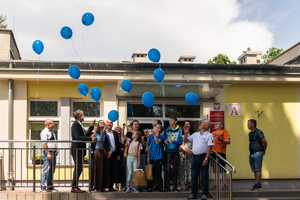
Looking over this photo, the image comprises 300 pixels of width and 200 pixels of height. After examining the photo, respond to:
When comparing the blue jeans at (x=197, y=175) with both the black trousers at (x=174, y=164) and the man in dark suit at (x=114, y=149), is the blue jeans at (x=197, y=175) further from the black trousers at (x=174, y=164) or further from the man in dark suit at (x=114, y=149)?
the man in dark suit at (x=114, y=149)

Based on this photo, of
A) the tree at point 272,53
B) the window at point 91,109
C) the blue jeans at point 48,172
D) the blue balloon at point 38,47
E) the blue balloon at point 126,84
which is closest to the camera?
the blue jeans at point 48,172

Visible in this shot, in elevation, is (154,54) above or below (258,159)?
above

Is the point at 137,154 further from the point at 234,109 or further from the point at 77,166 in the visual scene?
the point at 234,109

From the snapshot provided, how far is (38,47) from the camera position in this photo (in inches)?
374

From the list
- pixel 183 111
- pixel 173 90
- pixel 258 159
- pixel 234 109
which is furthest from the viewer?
pixel 183 111

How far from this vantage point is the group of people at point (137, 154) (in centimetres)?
797

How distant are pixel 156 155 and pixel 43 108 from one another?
451cm

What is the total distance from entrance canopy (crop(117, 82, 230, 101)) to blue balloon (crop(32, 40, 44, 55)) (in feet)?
7.76

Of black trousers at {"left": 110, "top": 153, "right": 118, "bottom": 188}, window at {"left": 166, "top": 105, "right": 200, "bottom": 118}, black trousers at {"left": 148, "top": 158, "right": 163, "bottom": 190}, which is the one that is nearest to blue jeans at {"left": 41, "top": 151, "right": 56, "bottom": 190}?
black trousers at {"left": 110, "top": 153, "right": 118, "bottom": 188}

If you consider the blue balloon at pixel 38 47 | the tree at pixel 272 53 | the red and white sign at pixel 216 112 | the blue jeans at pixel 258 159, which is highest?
the tree at pixel 272 53

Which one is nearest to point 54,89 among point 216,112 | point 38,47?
point 38,47

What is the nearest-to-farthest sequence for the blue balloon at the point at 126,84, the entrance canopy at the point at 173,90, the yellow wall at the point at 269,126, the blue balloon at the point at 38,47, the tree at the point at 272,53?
the blue balloon at the point at 126,84 → the blue balloon at the point at 38,47 → the entrance canopy at the point at 173,90 → the yellow wall at the point at 269,126 → the tree at the point at 272,53

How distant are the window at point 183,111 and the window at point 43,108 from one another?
356cm

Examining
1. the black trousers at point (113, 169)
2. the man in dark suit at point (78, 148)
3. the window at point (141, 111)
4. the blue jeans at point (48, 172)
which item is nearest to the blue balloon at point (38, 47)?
the man in dark suit at point (78, 148)
